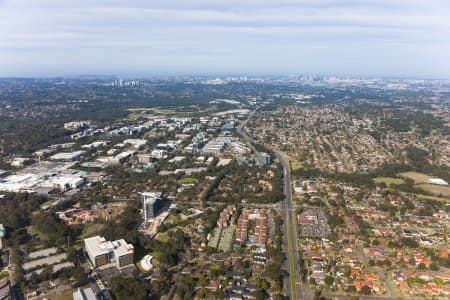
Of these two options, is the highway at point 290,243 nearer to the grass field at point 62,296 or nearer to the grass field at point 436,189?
the grass field at point 62,296

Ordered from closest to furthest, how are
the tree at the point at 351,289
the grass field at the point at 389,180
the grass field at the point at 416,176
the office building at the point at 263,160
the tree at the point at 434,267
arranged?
1. the tree at the point at 351,289
2. the tree at the point at 434,267
3. the grass field at the point at 389,180
4. the grass field at the point at 416,176
5. the office building at the point at 263,160

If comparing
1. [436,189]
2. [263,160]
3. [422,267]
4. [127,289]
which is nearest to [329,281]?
[422,267]

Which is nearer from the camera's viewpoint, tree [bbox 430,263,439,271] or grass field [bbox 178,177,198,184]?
tree [bbox 430,263,439,271]

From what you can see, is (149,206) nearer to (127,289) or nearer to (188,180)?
(127,289)

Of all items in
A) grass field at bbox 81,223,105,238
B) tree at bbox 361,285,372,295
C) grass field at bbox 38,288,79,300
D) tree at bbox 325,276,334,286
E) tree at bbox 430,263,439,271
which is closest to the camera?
grass field at bbox 38,288,79,300

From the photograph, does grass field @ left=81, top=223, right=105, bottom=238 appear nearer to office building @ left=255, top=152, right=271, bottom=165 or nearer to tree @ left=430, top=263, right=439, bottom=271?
office building @ left=255, top=152, right=271, bottom=165

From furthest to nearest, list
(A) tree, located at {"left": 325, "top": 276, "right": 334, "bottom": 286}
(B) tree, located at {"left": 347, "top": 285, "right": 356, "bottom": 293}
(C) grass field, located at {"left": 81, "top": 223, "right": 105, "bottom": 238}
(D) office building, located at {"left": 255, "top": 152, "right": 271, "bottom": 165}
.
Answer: (D) office building, located at {"left": 255, "top": 152, "right": 271, "bottom": 165}, (C) grass field, located at {"left": 81, "top": 223, "right": 105, "bottom": 238}, (A) tree, located at {"left": 325, "top": 276, "right": 334, "bottom": 286}, (B) tree, located at {"left": 347, "top": 285, "right": 356, "bottom": 293}

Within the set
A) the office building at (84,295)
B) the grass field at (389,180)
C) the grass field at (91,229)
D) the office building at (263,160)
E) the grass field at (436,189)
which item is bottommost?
the grass field at (91,229)

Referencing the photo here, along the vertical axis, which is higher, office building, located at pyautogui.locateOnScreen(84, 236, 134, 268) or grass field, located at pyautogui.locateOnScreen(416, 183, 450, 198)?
office building, located at pyautogui.locateOnScreen(84, 236, 134, 268)

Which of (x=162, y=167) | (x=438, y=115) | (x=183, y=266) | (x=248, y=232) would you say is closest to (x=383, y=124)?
(x=438, y=115)

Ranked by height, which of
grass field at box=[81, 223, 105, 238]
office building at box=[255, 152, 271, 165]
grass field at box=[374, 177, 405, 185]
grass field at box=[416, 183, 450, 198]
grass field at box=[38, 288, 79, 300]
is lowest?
grass field at box=[38, 288, 79, 300]

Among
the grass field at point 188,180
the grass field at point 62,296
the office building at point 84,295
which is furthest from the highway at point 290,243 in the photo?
the grass field at point 62,296

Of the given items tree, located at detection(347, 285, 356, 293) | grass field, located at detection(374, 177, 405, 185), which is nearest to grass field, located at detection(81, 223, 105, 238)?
tree, located at detection(347, 285, 356, 293)
